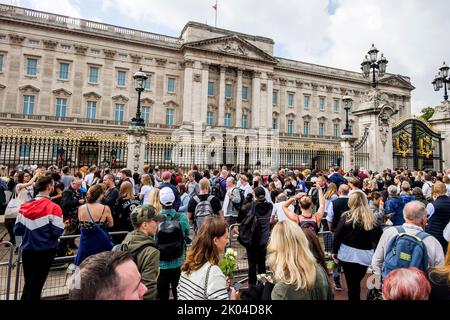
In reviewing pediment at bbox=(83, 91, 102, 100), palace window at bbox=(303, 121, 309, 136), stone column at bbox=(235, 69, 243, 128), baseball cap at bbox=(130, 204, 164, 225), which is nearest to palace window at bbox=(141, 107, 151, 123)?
pediment at bbox=(83, 91, 102, 100)

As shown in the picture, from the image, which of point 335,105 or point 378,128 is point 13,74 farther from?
point 335,105

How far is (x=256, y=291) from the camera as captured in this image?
8.34ft

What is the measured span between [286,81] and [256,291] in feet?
162

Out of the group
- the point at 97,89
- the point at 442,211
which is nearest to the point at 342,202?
the point at 442,211

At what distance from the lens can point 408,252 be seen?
3.29m

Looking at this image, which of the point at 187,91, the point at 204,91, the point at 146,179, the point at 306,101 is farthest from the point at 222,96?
the point at 146,179

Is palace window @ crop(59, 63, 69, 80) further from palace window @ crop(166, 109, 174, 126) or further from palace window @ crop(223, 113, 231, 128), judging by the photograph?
palace window @ crop(223, 113, 231, 128)

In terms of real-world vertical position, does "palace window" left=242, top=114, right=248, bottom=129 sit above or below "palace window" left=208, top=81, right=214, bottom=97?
below

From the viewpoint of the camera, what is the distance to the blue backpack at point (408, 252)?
324cm

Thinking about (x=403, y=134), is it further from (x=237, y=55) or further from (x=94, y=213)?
(x=237, y=55)

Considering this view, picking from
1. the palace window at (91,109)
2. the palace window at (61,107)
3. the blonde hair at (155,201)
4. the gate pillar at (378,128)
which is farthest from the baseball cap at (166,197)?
the palace window at (91,109)

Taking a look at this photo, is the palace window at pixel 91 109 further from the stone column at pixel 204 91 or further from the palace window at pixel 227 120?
the palace window at pixel 227 120

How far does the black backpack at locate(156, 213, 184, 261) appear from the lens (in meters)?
3.82

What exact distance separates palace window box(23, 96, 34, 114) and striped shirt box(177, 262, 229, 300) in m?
39.9
